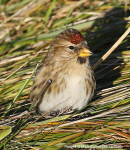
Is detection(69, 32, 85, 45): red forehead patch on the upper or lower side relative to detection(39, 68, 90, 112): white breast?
upper

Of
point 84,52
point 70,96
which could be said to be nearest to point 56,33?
point 84,52

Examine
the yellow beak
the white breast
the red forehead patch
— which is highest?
the red forehead patch

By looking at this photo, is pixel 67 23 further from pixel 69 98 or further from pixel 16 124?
pixel 16 124

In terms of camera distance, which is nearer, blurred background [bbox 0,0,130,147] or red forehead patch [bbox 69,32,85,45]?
red forehead patch [bbox 69,32,85,45]

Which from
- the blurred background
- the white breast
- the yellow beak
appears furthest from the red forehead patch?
the blurred background

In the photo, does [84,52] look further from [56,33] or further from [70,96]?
[56,33]

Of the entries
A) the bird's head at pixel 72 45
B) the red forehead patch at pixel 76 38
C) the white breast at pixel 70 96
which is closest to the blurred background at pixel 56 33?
the white breast at pixel 70 96

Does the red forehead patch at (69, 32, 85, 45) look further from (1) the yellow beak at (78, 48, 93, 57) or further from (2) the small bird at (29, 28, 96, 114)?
(1) the yellow beak at (78, 48, 93, 57)
